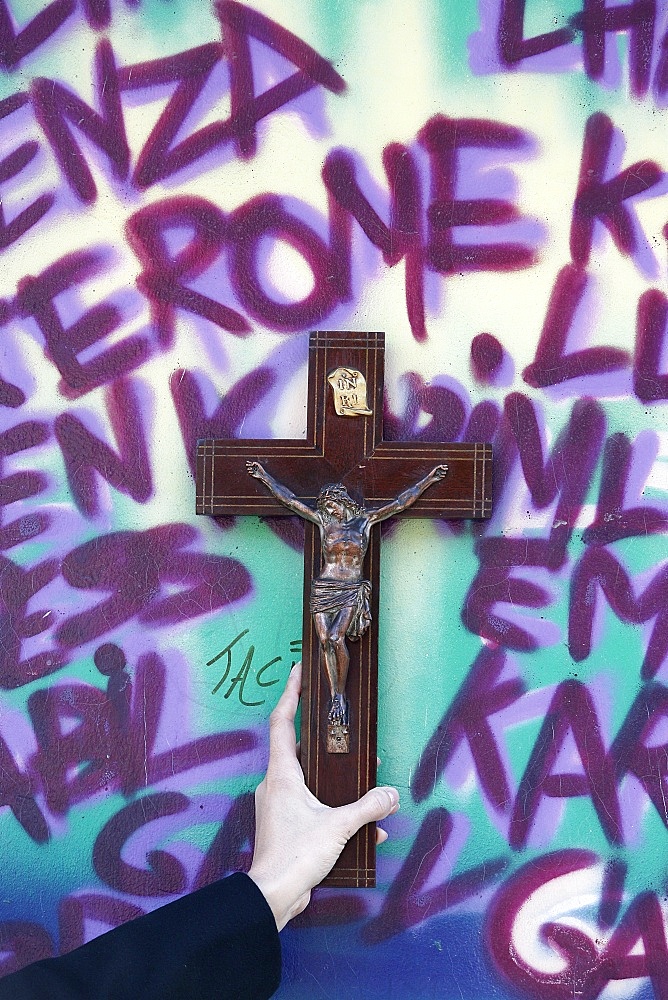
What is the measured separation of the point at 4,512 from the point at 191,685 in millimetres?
679

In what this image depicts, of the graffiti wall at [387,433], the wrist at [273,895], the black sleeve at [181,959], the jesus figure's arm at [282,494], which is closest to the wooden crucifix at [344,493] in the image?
the jesus figure's arm at [282,494]

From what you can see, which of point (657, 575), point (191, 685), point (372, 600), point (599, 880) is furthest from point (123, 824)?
point (657, 575)

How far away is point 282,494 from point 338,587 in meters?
0.27

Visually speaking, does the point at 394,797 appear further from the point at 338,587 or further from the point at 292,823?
the point at 338,587

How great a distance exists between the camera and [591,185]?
2.61 metres

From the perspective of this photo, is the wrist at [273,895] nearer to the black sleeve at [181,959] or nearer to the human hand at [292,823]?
the human hand at [292,823]

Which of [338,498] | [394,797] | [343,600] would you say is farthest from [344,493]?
[394,797]

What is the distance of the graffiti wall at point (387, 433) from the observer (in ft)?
8.09

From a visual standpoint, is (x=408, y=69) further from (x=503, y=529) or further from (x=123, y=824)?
(x=123, y=824)

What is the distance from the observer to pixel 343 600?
7.59 feet

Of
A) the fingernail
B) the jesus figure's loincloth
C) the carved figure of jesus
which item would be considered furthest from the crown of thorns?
the fingernail

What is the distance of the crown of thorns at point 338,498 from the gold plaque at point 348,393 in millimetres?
200

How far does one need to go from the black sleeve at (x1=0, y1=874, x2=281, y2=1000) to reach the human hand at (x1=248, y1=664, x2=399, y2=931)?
0.58ft

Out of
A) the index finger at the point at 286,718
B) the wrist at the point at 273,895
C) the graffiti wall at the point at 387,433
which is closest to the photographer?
the wrist at the point at 273,895
